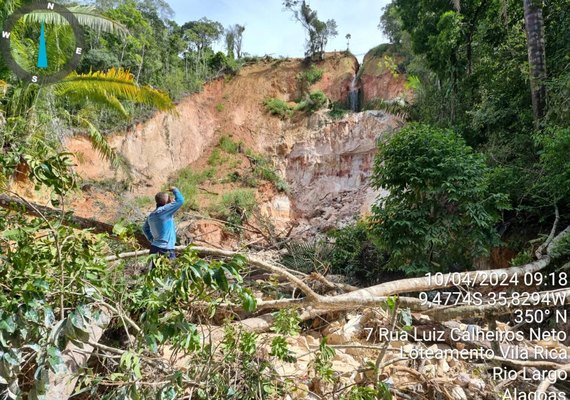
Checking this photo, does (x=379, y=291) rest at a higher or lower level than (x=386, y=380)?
higher

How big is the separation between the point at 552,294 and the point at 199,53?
23282 millimetres

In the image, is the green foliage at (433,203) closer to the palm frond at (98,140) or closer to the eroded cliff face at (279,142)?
the palm frond at (98,140)

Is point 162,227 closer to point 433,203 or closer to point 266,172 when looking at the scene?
point 433,203

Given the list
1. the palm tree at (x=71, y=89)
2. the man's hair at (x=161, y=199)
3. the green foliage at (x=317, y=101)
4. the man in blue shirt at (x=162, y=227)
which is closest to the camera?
the man in blue shirt at (x=162, y=227)

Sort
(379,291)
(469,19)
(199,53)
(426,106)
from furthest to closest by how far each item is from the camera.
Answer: (199,53) < (426,106) < (469,19) < (379,291)

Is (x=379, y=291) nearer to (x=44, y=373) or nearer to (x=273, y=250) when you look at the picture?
(x=44, y=373)

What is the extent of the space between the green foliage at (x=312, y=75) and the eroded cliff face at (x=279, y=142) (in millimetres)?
346

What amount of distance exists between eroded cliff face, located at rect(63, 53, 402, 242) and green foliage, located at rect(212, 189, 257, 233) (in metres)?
1.18

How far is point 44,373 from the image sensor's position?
1.84 meters

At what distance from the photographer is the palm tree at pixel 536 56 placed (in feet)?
23.0

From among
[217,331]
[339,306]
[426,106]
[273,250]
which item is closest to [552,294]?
[339,306]

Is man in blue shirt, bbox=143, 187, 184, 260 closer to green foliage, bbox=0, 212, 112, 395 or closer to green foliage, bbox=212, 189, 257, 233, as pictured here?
green foliage, bbox=0, 212, 112, 395

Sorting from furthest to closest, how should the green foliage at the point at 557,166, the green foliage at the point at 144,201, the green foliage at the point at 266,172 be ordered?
the green foliage at the point at 266,172 → the green foliage at the point at 144,201 → the green foliage at the point at 557,166

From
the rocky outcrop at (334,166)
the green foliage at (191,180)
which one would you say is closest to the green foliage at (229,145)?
the green foliage at (191,180)
